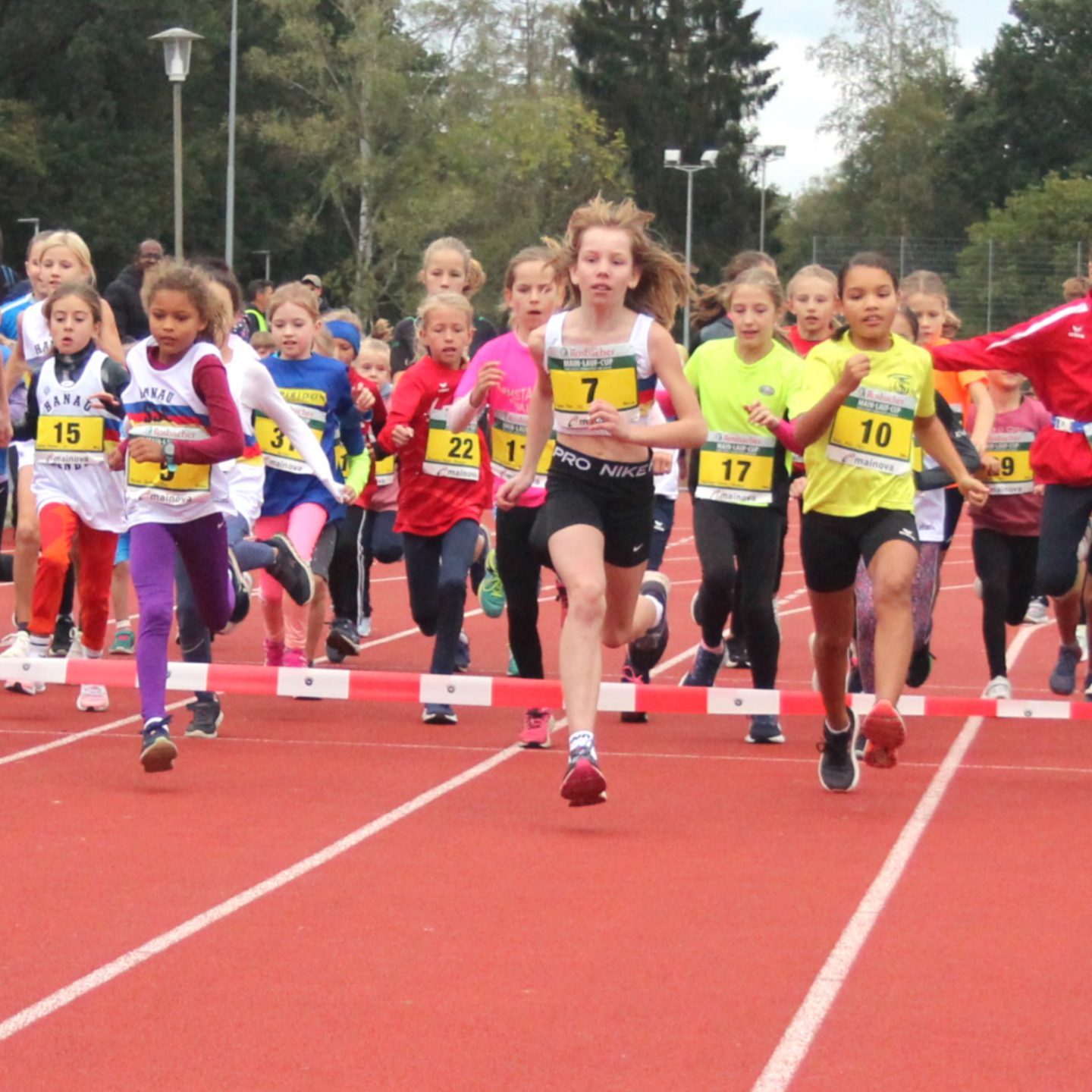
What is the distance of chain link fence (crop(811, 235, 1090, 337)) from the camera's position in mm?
43500

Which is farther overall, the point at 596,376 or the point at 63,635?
the point at 63,635

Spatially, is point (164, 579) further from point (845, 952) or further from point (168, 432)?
point (845, 952)

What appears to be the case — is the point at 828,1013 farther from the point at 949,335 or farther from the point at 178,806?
the point at 949,335

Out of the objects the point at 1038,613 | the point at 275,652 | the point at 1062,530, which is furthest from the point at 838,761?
the point at 1038,613

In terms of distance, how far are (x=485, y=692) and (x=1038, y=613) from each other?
24.3 feet

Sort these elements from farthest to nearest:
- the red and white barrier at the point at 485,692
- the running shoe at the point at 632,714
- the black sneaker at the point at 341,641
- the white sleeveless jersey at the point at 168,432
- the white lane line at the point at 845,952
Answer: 1. the black sneaker at the point at 341,641
2. the running shoe at the point at 632,714
3. the red and white barrier at the point at 485,692
4. the white sleeveless jersey at the point at 168,432
5. the white lane line at the point at 845,952

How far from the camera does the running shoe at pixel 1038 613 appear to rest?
14734 millimetres

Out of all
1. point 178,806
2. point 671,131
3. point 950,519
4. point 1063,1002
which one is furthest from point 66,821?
point 671,131

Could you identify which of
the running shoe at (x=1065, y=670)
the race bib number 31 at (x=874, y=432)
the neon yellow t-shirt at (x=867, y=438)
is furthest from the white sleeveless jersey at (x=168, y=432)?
the running shoe at (x=1065, y=670)

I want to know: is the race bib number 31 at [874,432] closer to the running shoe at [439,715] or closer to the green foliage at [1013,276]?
the running shoe at [439,715]

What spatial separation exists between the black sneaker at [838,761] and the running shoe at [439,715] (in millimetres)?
2145

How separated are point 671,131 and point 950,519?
72.9 m

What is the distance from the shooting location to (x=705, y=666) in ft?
32.3

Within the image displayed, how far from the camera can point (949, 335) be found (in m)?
10.6
